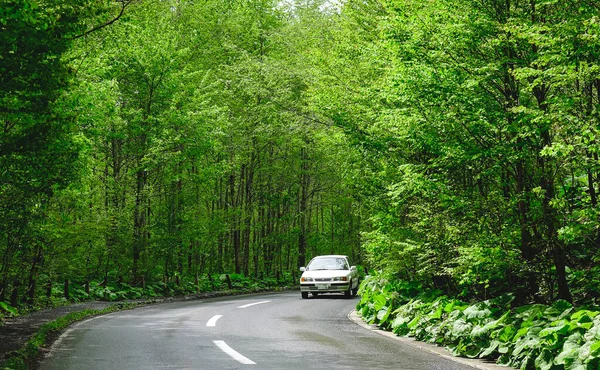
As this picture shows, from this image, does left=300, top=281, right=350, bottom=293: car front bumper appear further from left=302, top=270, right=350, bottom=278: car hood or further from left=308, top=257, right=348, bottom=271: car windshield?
left=308, top=257, right=348, bottom=271: car windshield

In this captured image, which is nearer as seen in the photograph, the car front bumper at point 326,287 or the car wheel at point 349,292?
the car front bumper at point 326,287

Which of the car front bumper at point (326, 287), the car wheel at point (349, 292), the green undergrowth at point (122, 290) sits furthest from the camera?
the car wheel at point (349, 292)

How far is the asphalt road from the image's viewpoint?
782 centimetres

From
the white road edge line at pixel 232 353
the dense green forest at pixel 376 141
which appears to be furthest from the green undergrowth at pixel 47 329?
the white road edge line at pixel 232 353

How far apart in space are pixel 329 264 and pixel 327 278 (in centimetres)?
98

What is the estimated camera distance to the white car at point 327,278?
22.9 metres

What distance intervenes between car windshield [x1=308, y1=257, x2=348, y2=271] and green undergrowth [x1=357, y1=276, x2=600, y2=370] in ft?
34.8

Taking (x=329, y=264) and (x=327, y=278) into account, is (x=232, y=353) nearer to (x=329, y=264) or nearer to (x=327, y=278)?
(x=327, y=278)

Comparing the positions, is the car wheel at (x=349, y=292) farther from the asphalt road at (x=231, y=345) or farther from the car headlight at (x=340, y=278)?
the asphalt road at (x=231, y=345)

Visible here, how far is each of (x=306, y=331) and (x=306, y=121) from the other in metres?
14.0

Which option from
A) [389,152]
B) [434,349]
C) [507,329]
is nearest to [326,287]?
[389,152]

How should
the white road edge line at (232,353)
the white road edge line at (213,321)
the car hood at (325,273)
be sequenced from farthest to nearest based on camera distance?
1. the car hood at (325,273)
2. the white road edge line at (213,321)
3. the white road edge line at (232,353)

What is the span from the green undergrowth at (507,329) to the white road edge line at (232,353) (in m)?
Result: 3.25

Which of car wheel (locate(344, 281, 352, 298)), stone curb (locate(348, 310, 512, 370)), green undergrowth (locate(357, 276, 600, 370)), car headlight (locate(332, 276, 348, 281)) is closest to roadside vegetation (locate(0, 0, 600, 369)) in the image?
green undergrowth (locate(357, 276, 600, 370))
